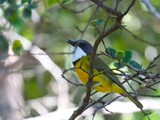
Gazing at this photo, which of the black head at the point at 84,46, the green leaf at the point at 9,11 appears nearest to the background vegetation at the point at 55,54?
the black head at the point at 84,46

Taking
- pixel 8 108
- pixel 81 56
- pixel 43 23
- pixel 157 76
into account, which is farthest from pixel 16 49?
pixel 43 23

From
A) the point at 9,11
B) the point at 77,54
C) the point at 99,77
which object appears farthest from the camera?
the point at 9,11

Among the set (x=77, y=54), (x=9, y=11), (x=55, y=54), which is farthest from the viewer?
(x=55, y=54)

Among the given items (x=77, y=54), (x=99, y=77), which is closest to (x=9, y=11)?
(x=77, y=54)

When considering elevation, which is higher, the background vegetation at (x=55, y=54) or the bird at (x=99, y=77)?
the background vegetation at (x=55, y=54)

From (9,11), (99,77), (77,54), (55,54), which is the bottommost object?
(99,77)

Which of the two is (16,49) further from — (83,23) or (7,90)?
(83,23)

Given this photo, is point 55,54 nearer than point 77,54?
No

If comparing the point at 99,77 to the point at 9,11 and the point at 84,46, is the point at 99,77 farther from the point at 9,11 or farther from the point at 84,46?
the point at 9,11

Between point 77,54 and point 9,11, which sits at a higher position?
point 9,11

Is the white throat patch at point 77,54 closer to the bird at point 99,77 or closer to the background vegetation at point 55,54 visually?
the bird at point 99,77

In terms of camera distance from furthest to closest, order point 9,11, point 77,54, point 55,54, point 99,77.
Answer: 1. point 55,54
2. point 9,11
3. point 77,54
4. point 99,77

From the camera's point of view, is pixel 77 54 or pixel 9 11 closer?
pixel 77 54

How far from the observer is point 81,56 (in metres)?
3.79
